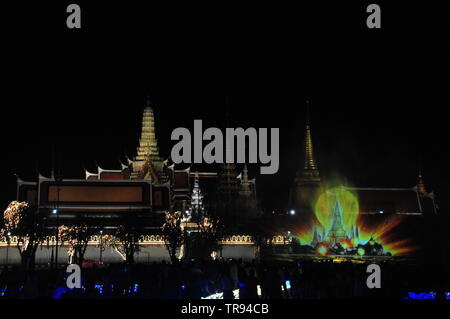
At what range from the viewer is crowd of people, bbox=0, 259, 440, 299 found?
21.6 m

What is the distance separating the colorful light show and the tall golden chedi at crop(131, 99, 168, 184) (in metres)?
19.7

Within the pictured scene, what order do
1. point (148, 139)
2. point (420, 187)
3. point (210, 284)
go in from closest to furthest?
point (210, 284) < point (148, 139) < point (420, 187)

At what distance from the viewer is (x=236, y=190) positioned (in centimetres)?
10238

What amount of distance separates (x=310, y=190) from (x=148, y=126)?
29411mm

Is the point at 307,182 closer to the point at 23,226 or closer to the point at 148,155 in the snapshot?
the point at 148,155

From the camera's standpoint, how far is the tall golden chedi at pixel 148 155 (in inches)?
3789

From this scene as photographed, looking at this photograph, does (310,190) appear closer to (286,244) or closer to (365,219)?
(365,219)

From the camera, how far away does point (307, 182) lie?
391 feet

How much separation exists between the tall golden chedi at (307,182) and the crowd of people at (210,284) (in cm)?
8993

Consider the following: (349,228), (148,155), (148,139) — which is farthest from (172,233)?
(148,139)

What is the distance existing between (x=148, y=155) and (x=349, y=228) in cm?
2714

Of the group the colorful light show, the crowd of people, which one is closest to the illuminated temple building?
the colorful light show
